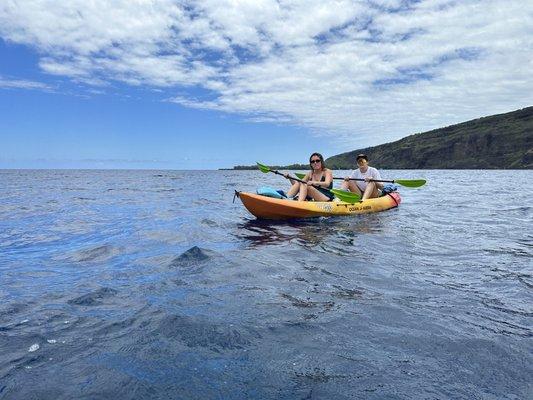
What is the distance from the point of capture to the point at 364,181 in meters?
15.7

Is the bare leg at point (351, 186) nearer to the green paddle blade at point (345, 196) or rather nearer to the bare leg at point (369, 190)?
Result: the bare leg at point (369, 190)

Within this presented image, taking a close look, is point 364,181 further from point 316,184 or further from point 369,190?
point 316,184

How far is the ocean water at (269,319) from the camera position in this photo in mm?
3289

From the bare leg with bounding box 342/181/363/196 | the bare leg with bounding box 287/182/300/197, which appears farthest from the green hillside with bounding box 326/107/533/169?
the bare leg with bounding box 287/182/300/197

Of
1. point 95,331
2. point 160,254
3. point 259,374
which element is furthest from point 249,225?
point 259,374

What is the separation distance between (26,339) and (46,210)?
15.0 metres

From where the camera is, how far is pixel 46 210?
17359mm

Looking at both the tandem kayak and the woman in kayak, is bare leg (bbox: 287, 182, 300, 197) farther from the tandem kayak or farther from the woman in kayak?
the tandem kayak

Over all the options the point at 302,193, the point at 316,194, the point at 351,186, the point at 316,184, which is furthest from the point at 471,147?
the point at 302,193

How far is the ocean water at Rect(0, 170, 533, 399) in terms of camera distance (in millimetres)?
3289

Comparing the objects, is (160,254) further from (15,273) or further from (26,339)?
(26,339)

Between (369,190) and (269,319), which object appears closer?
(269,319)

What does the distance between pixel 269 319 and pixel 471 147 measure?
132 metres

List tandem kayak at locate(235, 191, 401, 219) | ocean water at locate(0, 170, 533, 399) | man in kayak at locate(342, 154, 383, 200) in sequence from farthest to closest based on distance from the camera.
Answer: man in kayak at locate(342, 154, 383, 200) < tandem kayak at locate(235, 191, 401, 219) < ocean water at locate(0, 170, 533, 399)
